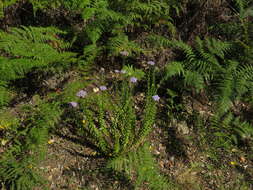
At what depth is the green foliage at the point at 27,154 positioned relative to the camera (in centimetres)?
198

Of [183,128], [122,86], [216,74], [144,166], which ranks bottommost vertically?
[183,128]

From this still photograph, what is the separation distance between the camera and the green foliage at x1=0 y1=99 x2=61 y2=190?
6.48 ft

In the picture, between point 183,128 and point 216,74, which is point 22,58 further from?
point 216,74

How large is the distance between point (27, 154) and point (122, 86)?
Answer: 110 centimetres

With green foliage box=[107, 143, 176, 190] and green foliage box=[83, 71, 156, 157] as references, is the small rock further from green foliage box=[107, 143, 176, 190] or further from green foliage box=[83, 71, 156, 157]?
green foliage box=[107, 143, 176, 190]

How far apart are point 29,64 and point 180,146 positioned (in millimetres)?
1628

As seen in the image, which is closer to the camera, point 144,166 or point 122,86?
point 144,166

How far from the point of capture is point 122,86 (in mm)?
2764

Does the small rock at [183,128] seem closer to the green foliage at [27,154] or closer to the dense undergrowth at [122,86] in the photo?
the dense undergrowth at [122,86]

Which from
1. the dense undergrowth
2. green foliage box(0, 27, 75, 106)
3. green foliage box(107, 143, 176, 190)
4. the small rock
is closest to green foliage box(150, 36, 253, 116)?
the dense undergrowth

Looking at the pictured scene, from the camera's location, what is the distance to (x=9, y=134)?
2.40 m

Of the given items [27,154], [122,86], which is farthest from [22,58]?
[122,86]

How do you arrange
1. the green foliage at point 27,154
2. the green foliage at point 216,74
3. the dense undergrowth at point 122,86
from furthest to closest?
the green foliage at point 216,74 < the dense undergrowth at point 122,86 < the green foliage at point 27,154

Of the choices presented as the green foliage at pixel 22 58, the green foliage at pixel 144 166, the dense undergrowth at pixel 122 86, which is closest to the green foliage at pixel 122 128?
the dense undergrowth at pixel 122 86
